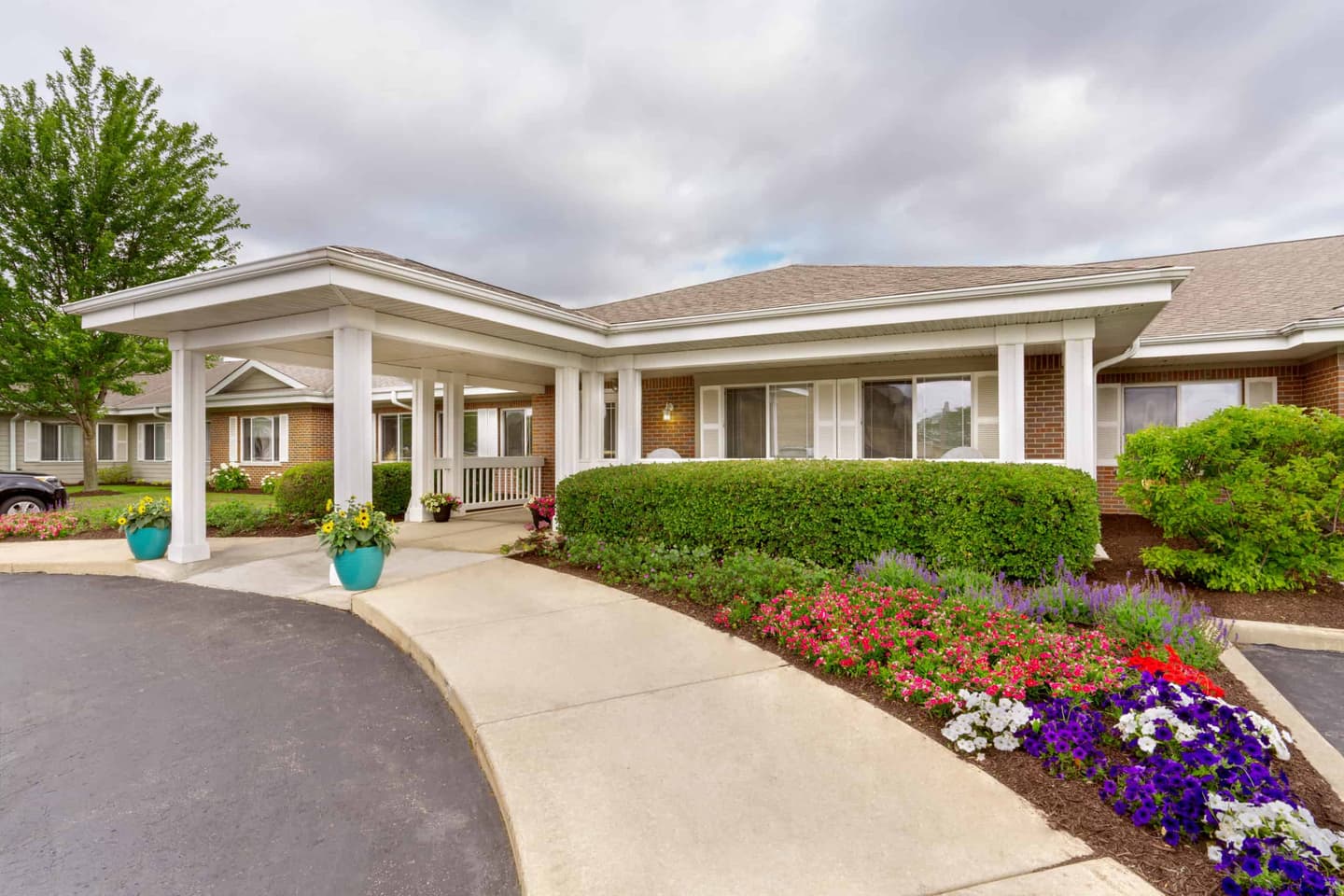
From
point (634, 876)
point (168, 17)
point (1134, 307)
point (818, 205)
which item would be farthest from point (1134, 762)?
point (818, 205)

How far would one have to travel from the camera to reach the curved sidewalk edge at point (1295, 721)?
262cm

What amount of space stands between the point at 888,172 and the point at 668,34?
6.76m

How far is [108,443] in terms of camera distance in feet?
68.4

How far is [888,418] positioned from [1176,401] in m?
4.67

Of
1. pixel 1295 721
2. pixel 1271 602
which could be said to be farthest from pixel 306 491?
pixel 1271 602

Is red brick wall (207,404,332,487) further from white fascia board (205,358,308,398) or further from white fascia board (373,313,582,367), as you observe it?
white fascia board (373,313,582,367)

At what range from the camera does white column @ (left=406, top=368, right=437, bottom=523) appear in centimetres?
1092

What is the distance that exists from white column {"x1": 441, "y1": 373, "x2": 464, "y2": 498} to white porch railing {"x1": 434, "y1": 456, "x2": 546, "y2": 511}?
9 cm

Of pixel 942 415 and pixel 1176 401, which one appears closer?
pixel 942 415

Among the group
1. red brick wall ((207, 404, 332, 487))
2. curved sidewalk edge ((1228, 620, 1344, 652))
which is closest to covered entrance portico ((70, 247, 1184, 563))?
curved sidewalk edge ((1228, 620, 1344, 652))

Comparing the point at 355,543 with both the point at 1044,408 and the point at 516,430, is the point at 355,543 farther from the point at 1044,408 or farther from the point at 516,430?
the point at 1044,408

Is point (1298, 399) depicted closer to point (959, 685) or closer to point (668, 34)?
point (959, 685)

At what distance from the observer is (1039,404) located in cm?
951

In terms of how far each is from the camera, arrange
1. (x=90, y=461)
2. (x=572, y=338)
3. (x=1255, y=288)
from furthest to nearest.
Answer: (x=90, y=461) < (x=1255, y=288) < (x=572, y=338)
